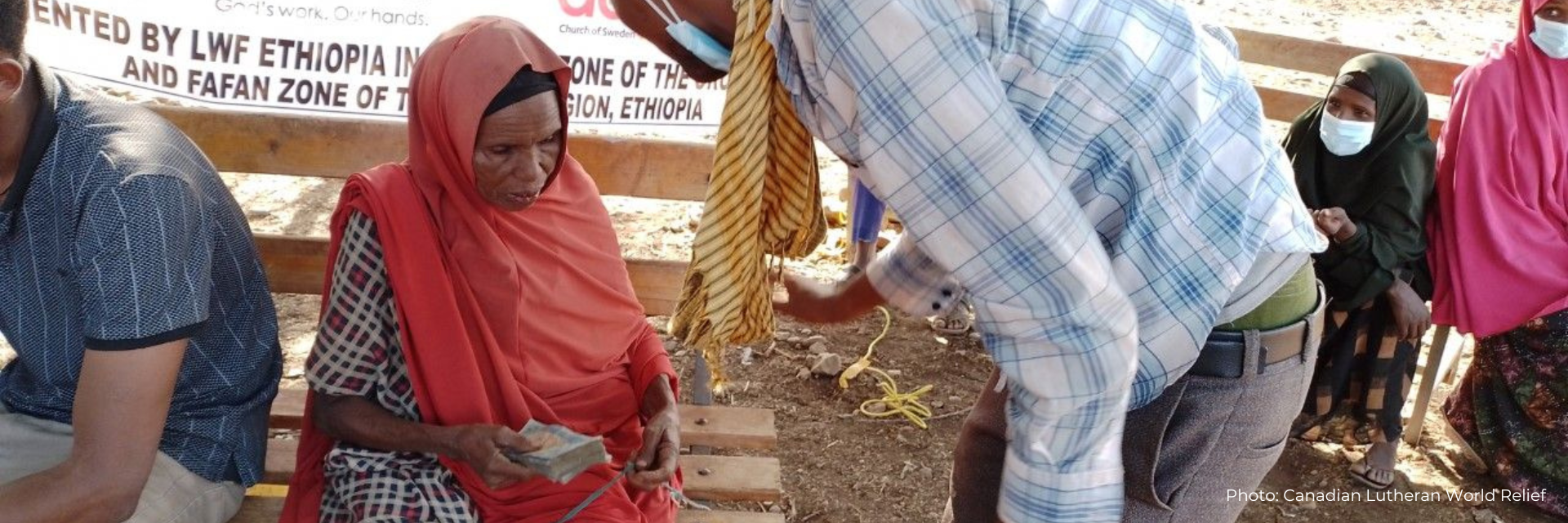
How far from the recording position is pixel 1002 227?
1.43m

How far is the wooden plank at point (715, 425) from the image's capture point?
2.97 m

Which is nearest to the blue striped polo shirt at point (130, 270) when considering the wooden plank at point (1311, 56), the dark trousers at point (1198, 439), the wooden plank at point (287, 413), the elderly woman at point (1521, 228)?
the wooden plank at point (287, 413)

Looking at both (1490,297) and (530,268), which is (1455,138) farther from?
(530,268)

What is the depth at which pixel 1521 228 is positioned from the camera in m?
4.16

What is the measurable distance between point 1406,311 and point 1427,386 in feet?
1.93

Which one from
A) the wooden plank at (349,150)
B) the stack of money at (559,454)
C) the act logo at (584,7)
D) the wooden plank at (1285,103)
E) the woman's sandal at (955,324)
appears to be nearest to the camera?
the stack of money at (559,454)

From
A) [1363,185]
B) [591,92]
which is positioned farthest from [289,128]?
[1363,185]

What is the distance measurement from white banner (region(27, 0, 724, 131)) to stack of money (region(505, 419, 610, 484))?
1957 millimetres

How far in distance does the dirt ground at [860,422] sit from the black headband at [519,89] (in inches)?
68.7

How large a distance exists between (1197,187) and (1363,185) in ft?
9.03

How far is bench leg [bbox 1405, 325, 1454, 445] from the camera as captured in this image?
4414 mm

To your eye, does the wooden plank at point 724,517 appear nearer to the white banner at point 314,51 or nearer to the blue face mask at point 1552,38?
the white banner at point 314,51

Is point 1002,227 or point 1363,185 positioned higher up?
point 1002,227

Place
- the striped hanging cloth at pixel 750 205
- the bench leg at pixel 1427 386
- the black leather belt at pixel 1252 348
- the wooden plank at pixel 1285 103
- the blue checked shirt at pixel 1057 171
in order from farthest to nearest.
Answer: the wooden plank at pixel 1285 103 < the bench leg at pixel 1427 386 < the black leather belt at pixel 1252 348 < the striped hanging cloth at pixel 750 205 < the blue checked shirt at pixel 1057 171
